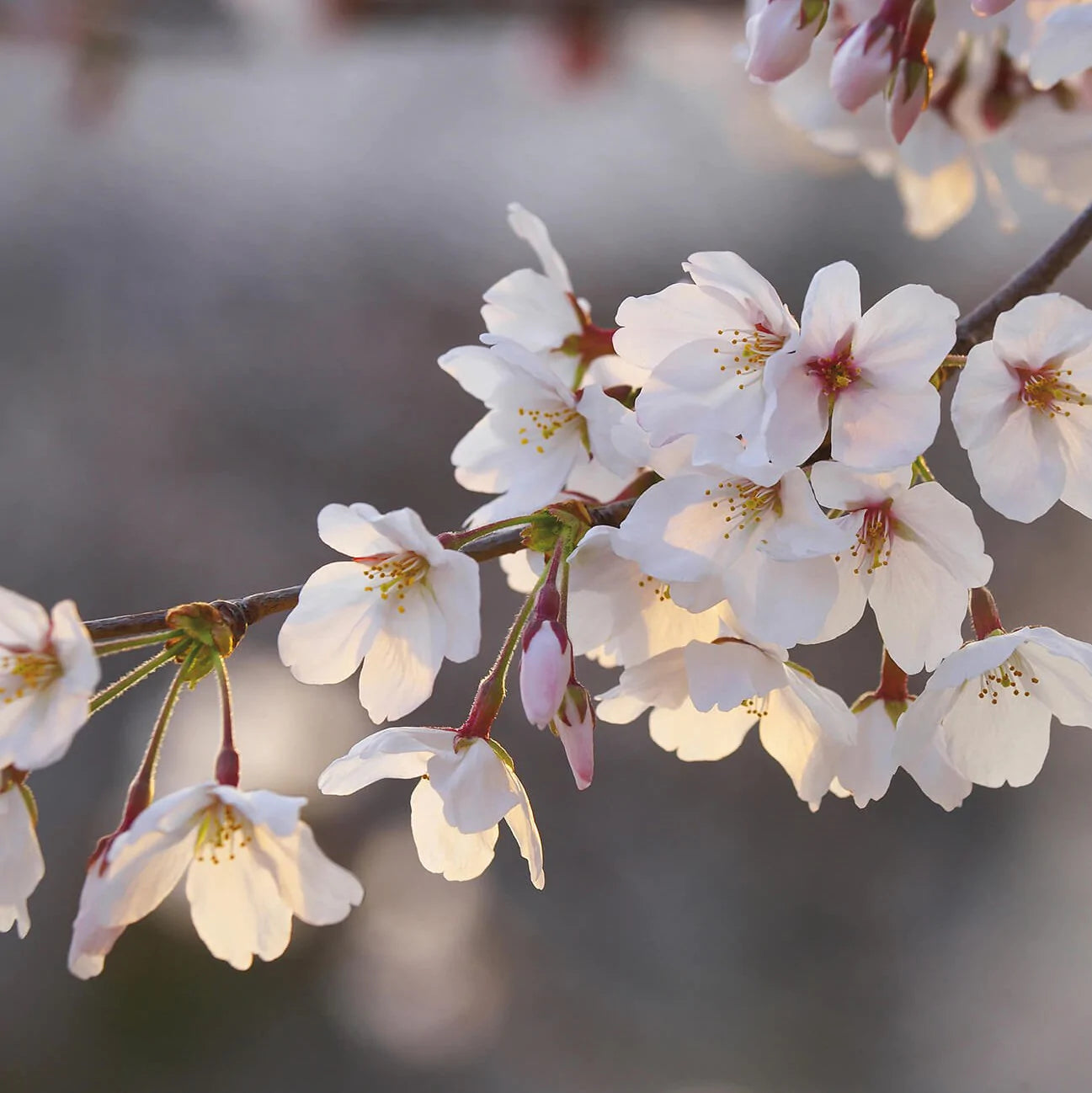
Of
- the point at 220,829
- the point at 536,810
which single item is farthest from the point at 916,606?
the point at 536,810

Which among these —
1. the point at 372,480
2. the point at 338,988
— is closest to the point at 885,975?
the point at 338,988

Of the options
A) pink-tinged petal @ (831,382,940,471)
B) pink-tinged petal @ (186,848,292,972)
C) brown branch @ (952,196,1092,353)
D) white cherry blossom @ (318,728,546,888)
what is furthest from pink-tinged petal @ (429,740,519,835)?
brown branch @ (952,196,1092,353)

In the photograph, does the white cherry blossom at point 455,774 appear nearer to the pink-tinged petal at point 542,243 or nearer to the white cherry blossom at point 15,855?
the white cherry blossom at point 15,855

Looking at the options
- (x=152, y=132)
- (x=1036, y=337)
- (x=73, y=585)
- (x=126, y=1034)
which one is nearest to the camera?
(x=1036, y=337)

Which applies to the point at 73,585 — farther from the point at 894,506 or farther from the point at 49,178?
the point at 894,506

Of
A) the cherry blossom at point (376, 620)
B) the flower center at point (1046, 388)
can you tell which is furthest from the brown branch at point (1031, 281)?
the cherry blossom at point (376, 620)

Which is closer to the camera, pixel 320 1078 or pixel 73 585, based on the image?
pixel 320 1078
